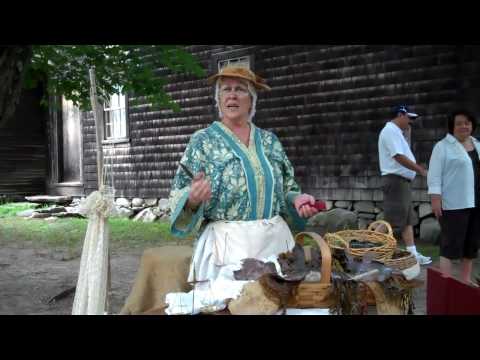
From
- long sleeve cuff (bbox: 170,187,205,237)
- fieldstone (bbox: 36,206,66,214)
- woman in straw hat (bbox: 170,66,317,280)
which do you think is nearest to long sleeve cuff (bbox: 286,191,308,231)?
woman in straw hat (bbox: 170,66,317,280)

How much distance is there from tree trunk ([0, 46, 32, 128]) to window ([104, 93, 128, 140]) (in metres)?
7.77

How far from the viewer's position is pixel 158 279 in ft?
8.95

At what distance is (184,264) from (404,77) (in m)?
5.46

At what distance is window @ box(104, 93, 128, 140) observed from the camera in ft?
38.2

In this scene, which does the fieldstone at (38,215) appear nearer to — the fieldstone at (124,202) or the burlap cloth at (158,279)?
the fieldstone at (124,202)

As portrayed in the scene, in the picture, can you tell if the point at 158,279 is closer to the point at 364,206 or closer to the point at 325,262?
the point at 325,262

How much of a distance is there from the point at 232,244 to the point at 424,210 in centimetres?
534

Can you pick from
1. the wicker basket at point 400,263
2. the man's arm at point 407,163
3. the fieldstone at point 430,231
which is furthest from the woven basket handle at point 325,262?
the fieldstone at point 430,231

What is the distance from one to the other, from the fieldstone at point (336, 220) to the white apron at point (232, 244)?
5.27 meters

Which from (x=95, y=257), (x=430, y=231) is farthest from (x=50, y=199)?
(x=95, y=257)

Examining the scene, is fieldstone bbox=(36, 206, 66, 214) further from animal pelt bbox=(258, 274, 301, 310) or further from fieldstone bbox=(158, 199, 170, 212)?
animal pelt bbox=(258, 274, 301, 310)
